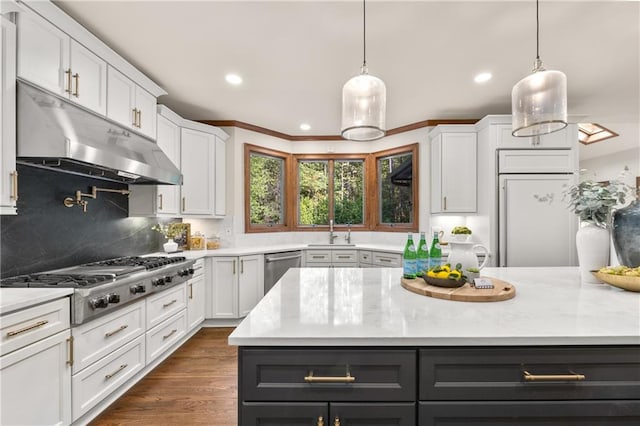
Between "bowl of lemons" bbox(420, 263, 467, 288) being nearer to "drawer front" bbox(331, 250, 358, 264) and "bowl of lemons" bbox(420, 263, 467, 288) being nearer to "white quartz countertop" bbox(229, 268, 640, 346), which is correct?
"white quartz countertop" bbox(229, 268, 640, 346)

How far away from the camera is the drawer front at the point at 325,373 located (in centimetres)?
94

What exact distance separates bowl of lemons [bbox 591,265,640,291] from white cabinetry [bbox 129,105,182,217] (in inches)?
136

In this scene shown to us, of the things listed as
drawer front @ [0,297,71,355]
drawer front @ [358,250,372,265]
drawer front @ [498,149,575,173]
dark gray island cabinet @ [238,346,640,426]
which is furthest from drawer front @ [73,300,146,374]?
drawer front @ [498,149,575,173]

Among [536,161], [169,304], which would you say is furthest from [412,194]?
[169,304]

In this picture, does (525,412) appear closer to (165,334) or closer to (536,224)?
(165,334)

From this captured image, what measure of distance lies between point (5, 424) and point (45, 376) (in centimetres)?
21

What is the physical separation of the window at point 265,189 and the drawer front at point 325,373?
10.7ft

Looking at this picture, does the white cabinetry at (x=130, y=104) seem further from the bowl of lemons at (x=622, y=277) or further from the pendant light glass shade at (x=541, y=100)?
the bowl of lemons at (x=622, y=277)

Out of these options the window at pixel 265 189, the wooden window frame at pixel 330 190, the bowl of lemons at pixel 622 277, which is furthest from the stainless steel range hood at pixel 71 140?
the bowl of lemons at pixel 622 277

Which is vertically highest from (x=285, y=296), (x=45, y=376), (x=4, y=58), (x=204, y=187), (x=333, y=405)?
(x=4, y=58)

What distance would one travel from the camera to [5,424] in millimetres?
1344

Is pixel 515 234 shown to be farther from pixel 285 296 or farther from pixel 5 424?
pixel 5 424

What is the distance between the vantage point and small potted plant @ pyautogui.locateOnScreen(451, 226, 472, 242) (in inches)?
143

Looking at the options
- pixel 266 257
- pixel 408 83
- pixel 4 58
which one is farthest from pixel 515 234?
pixel 4 58
